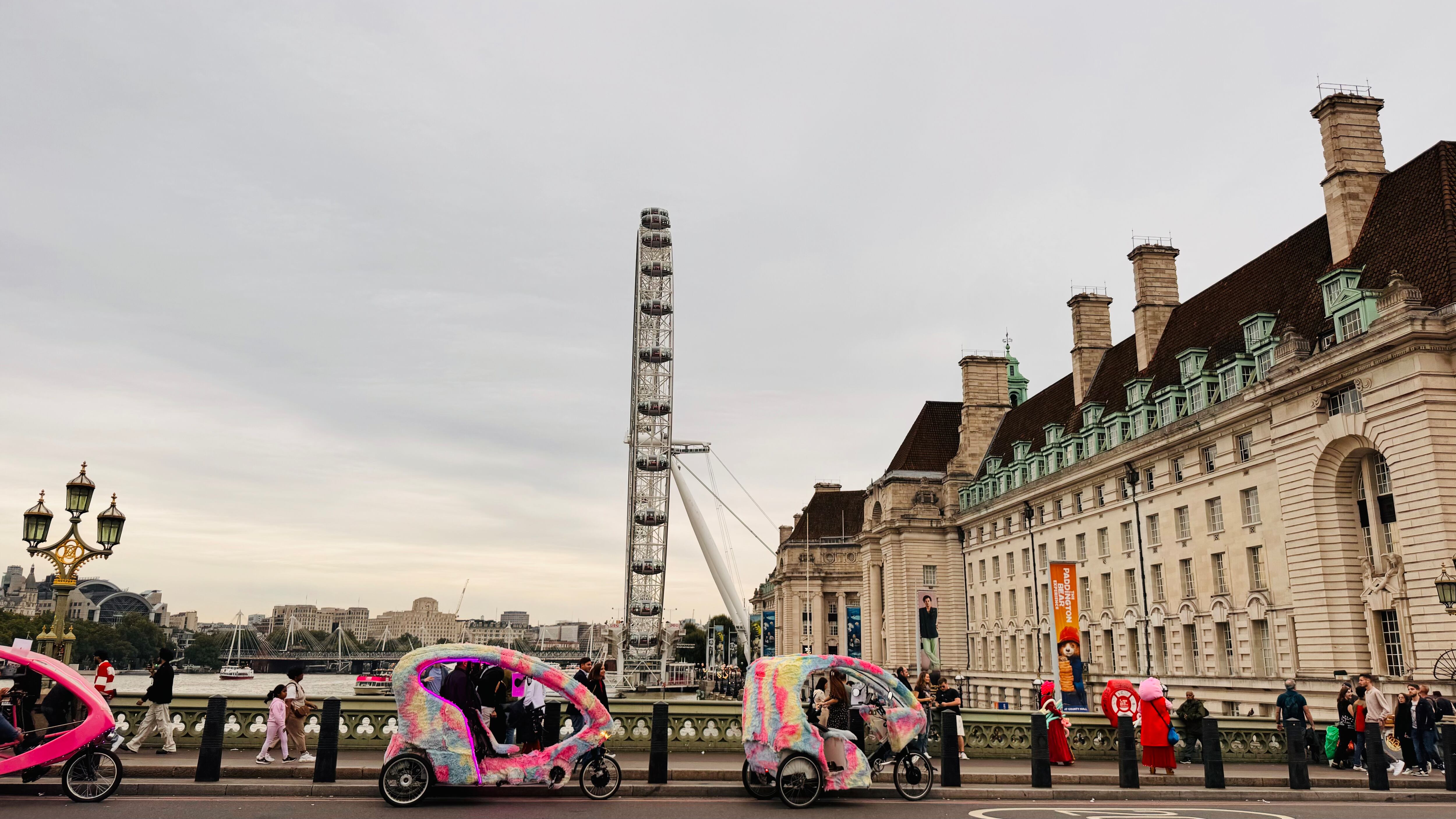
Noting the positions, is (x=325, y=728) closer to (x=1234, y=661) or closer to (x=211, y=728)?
(x=211, y=728)

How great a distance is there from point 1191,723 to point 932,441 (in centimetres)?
7251

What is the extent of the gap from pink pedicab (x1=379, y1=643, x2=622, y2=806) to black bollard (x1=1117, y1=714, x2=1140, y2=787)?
30.9 ft

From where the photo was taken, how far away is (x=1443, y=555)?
32125 millimetres

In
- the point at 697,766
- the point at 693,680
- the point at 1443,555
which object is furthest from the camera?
the point at 693,680

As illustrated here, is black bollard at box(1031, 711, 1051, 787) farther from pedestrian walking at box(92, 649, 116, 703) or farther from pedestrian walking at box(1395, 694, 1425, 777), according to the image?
pedestrian walking at box(92, 649, 116, 703)

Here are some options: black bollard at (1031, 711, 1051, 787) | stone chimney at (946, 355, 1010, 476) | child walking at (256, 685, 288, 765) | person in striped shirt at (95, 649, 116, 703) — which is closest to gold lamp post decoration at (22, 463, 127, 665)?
person in striped shirt at (95, 649, 116, 703)

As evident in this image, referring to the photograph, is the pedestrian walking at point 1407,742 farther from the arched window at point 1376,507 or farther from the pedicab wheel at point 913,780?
the arched window at point 1376,507

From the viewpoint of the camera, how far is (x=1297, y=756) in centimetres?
1877

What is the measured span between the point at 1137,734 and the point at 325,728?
18780 millimetres

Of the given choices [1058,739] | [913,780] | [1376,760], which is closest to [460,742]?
[913,780]

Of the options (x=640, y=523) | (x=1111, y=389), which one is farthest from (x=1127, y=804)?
(x=640, y=523)

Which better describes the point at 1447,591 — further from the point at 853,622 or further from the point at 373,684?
the point at 373,684

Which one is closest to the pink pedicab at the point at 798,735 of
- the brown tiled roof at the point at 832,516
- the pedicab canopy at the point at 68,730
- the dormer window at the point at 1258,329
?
the pedicab canopy at the point at 68,730

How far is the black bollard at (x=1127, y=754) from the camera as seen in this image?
1831cm
